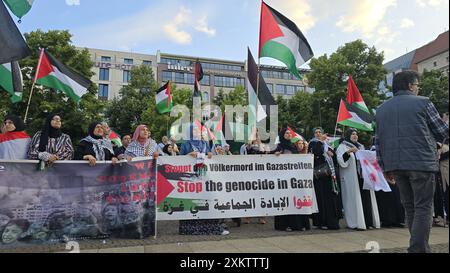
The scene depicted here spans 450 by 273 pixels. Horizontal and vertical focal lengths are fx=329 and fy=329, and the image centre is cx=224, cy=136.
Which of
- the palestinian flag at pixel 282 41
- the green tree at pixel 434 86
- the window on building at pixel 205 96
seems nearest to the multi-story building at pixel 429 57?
the green tree at pixel 434 86

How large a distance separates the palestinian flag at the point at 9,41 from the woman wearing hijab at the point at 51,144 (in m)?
1.09

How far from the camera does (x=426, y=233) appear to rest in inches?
138

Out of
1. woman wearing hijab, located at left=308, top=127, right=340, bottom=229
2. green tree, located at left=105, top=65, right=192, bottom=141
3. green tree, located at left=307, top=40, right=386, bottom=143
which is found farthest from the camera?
green tree, located at left=105, top=65, right=192, bottom=141

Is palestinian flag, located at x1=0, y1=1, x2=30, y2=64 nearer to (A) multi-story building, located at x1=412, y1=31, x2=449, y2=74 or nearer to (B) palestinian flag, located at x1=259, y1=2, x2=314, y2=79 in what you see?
(B) palestinian flag, located at x1=259, y1=2, x2=314, y2=79

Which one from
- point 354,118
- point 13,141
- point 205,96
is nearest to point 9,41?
point 13,141

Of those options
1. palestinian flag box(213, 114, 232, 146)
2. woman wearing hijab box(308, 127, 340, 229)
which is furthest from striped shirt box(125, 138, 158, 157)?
palestinian flag box(213, 114, 232, 146)

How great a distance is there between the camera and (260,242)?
16.4 ft

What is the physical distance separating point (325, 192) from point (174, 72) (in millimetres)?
59961

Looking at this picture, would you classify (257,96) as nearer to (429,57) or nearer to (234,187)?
(234,187)

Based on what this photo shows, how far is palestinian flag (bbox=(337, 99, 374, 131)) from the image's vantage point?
841 centimetres

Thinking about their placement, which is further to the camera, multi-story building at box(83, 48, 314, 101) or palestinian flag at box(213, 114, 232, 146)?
multi-story building at box(83, 48, 314, 101)

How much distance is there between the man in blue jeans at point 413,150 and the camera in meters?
3.56
